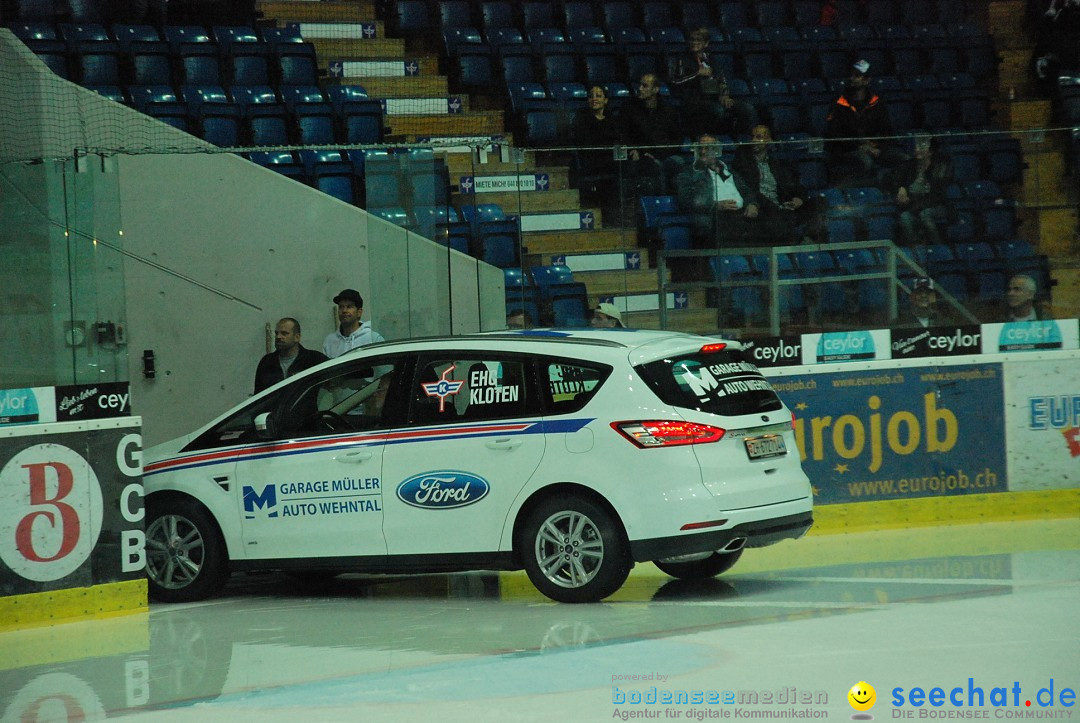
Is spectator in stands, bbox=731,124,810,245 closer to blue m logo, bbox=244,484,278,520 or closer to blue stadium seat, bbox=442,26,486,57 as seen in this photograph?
blue m logo, bbox=244,484,278,520

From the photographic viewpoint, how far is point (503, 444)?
26.9 feet

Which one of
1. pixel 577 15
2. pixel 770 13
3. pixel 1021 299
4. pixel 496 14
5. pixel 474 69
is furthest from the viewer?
pixel 770 13

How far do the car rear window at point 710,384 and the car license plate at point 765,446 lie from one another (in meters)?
0.18

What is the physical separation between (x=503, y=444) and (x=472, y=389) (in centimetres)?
44

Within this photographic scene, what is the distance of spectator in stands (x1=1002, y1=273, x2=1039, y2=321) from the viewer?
11.2 meters

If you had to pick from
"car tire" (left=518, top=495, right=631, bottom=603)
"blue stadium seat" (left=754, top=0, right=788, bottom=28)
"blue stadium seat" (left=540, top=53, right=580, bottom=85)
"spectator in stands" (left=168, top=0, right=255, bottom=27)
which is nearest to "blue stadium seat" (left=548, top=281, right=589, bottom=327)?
"car tire" (left=518, top=495, right=631, bottom=603)

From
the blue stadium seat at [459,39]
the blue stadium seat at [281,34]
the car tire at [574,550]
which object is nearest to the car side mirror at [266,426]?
the car tire at [574,550]

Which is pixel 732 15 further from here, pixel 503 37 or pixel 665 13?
pixel 503 37

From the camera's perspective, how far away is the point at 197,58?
594 inches

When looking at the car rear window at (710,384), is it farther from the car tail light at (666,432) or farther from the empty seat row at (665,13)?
the empty seat row at (665,13)

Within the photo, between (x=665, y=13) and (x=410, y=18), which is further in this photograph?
(x=665, y=13)

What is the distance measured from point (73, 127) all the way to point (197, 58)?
340 centimetres

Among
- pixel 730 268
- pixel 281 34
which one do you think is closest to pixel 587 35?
pixel 281 34

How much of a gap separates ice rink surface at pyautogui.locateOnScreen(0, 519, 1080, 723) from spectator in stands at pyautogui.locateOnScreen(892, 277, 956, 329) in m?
2.13
